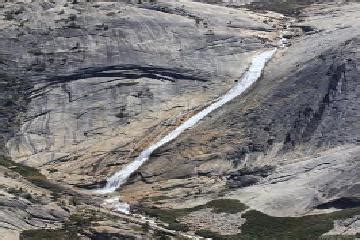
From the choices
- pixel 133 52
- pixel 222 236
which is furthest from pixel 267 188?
pixel 133 52

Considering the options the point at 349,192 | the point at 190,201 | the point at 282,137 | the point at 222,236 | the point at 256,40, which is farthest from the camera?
the point at 256,40

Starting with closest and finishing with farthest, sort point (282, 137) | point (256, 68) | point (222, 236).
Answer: point (222, 236)
point (282, 137)
point (256, 68)

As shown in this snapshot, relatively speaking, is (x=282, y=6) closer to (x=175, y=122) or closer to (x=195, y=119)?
(x=195, y=119)

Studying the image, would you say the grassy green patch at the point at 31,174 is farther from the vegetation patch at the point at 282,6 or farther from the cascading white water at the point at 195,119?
the vegetation patch at the point at 282,6

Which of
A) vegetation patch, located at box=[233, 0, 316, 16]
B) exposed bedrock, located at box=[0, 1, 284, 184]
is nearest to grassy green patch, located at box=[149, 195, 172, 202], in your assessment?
exposed bedrock, located at box=[0, 1, 284, 184]

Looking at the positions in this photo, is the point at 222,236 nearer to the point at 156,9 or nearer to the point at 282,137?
the point at 282,137

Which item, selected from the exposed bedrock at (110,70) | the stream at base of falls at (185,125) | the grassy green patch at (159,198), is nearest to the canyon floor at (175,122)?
the grassy green patch at (159,198)

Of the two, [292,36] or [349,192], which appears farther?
[292,36]
